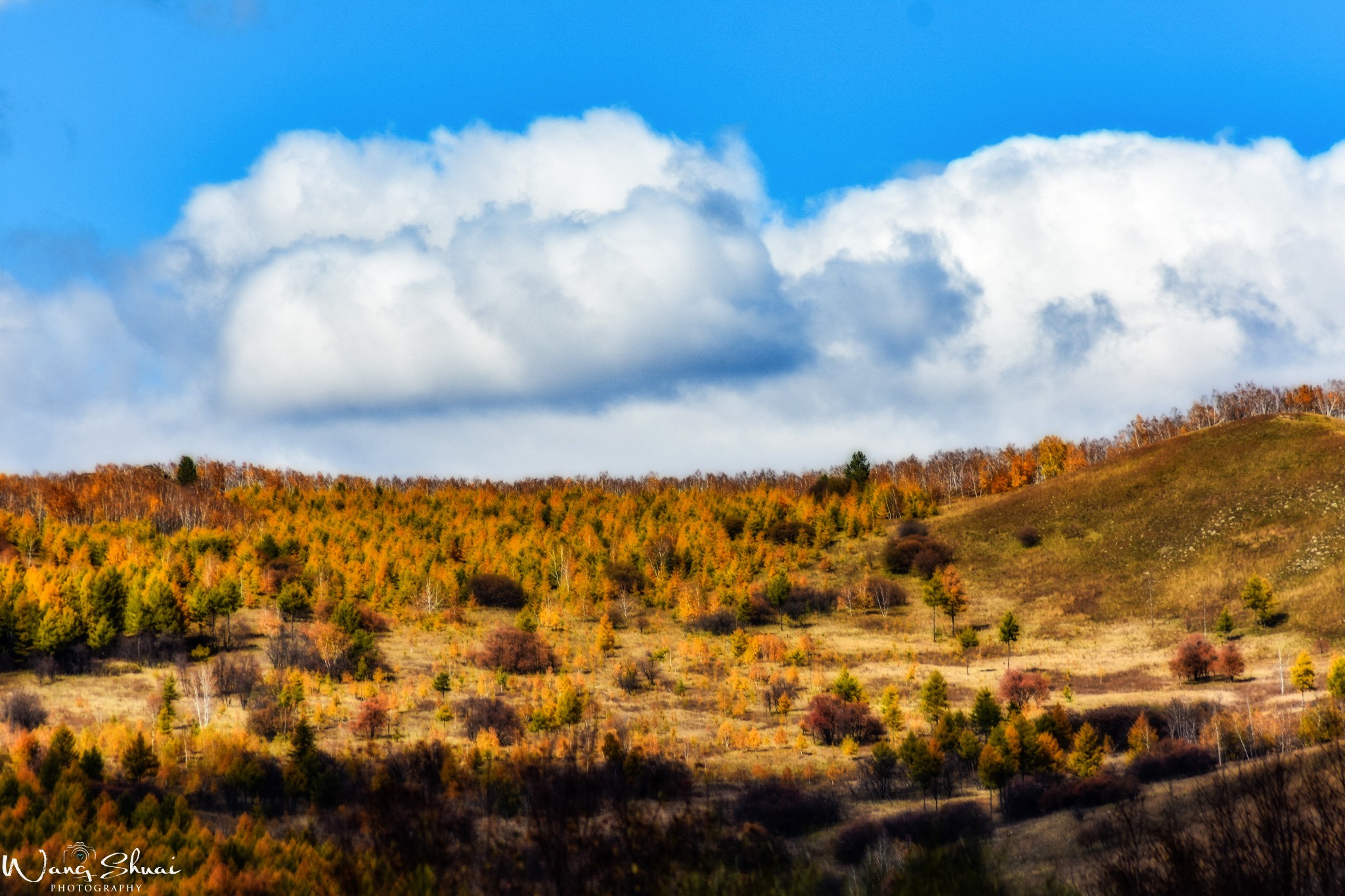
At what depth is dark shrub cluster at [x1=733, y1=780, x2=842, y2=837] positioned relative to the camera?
4094cm

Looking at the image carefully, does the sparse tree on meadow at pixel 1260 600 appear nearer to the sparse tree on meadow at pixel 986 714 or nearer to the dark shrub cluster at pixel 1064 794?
the sparse tree on meadow at pixel 986 714

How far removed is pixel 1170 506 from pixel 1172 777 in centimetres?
8572

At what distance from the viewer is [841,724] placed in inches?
2431

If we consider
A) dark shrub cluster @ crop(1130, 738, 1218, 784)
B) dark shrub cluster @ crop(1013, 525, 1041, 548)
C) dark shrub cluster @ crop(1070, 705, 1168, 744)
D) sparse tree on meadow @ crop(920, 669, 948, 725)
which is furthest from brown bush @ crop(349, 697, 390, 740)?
dark shrub cluster @ crop(1013, 525, 1041, 548)

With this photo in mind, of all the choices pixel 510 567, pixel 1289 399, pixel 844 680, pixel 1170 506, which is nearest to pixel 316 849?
pixel 844 680

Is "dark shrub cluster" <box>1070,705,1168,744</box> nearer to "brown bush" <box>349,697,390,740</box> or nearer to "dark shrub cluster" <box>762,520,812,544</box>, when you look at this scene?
"brown bush" <box>349,697,390,740</box>

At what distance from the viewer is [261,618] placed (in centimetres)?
9794

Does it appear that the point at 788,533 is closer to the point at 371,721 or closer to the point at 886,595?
the point at 886,595

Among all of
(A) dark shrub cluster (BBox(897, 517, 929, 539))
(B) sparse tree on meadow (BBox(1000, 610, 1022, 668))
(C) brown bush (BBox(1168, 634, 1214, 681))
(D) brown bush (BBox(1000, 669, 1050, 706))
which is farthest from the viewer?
(A) dark shrub cluster (BBox(897, 517, 929, 539))

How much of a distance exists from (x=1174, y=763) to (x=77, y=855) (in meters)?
43.8

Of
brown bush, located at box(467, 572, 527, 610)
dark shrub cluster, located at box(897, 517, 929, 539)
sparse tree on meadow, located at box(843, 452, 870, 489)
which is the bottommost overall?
brown bush, located at box(467, 572, 527, 610)

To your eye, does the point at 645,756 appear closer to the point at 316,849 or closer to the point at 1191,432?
the point at 316,849

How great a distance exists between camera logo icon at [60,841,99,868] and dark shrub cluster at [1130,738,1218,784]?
40.6 meters

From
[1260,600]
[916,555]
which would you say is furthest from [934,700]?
[916,555]
